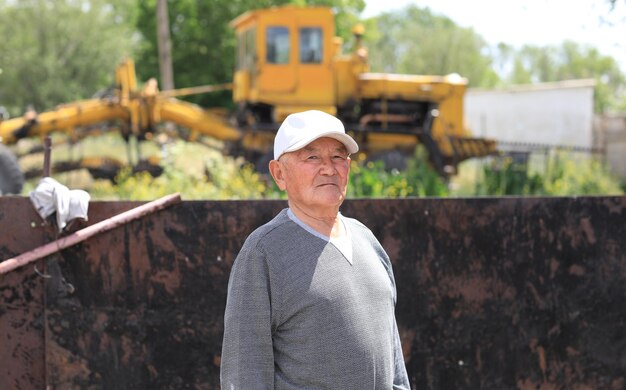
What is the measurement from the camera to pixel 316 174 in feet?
9.23

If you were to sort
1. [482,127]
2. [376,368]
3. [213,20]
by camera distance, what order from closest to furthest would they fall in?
[376,368], [213,20], [482,127]

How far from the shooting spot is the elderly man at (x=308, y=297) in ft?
8.81

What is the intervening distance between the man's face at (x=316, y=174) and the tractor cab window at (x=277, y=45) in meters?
14.4

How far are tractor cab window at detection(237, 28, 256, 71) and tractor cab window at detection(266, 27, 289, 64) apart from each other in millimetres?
440

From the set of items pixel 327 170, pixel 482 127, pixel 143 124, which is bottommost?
pixel 482 127

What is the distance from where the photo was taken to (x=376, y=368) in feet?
9.12

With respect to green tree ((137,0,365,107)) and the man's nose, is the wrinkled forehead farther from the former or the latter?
green tree ((137,0,365,107))

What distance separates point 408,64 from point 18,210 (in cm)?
5641

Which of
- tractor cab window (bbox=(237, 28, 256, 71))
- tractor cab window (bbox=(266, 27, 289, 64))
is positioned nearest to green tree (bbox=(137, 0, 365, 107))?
tractor cab window (bbox=(237, 28, 256, 71))

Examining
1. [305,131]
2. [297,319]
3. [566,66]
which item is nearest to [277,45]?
[305,131]

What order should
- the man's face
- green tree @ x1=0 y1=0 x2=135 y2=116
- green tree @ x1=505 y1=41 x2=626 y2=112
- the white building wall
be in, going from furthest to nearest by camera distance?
green tree @ x1=505 y1=41 x2=626 y2=112
green tree @ x1=0 y1=0 x2=135 y2=116
the white building wall
the man's face

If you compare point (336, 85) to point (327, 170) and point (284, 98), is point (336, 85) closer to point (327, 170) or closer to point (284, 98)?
point (284, 98)

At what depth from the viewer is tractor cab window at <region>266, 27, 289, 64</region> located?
17.0 m

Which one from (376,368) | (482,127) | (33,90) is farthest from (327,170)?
(33,90)
